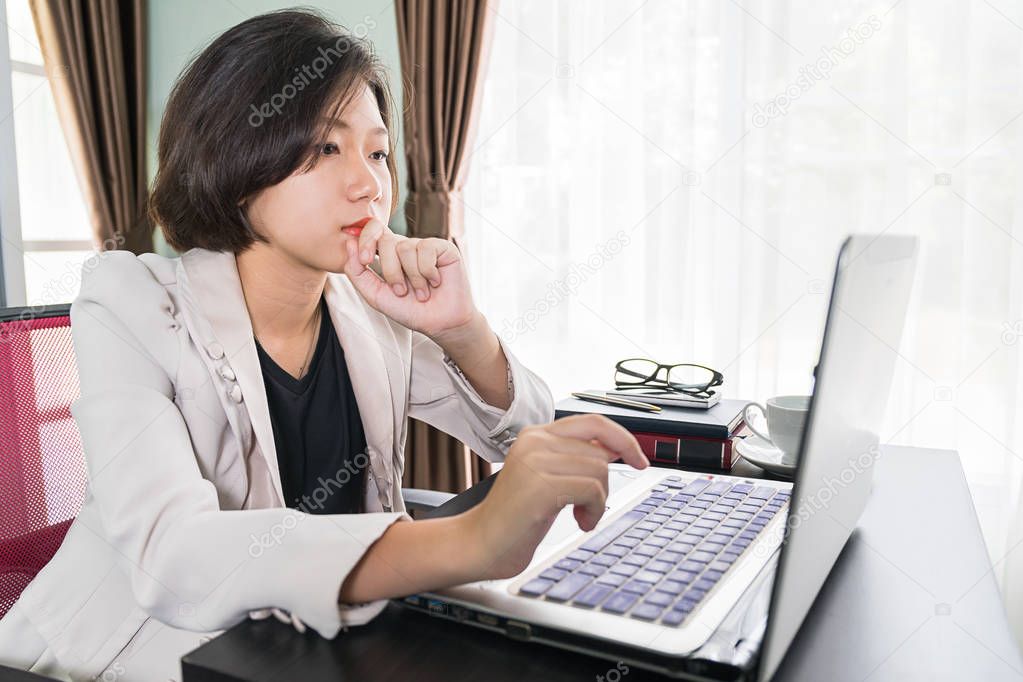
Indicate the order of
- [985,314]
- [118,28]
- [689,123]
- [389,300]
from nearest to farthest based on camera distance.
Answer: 1. [389,300]
2. [985,314]
3. [689,123]
4. [118,28]

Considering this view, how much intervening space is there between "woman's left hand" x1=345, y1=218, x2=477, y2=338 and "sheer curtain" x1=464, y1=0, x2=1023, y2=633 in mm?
1272

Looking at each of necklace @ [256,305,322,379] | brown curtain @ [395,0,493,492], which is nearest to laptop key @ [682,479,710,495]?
necklace @ [256,305,322,379]

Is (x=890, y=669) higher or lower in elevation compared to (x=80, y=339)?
lower

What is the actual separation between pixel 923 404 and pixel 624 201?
93cm

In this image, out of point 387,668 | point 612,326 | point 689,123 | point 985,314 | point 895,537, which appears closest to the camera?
point 387,668

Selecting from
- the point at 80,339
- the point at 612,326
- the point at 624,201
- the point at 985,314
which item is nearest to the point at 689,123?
the point at 624,201

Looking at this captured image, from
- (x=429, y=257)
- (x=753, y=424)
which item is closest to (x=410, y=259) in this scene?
(x=429, y=257)

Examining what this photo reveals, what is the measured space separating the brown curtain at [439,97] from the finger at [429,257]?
1.41m

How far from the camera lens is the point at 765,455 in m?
1.08

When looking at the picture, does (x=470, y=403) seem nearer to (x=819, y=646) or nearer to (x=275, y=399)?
(x=275, y=399)

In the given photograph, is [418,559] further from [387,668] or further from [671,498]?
[671,498]

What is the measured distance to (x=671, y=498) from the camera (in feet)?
2.81

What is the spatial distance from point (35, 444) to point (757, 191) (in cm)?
175

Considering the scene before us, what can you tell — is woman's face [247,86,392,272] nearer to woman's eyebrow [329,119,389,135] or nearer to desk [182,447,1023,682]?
woman's eyebrow [329,119,389,135]
